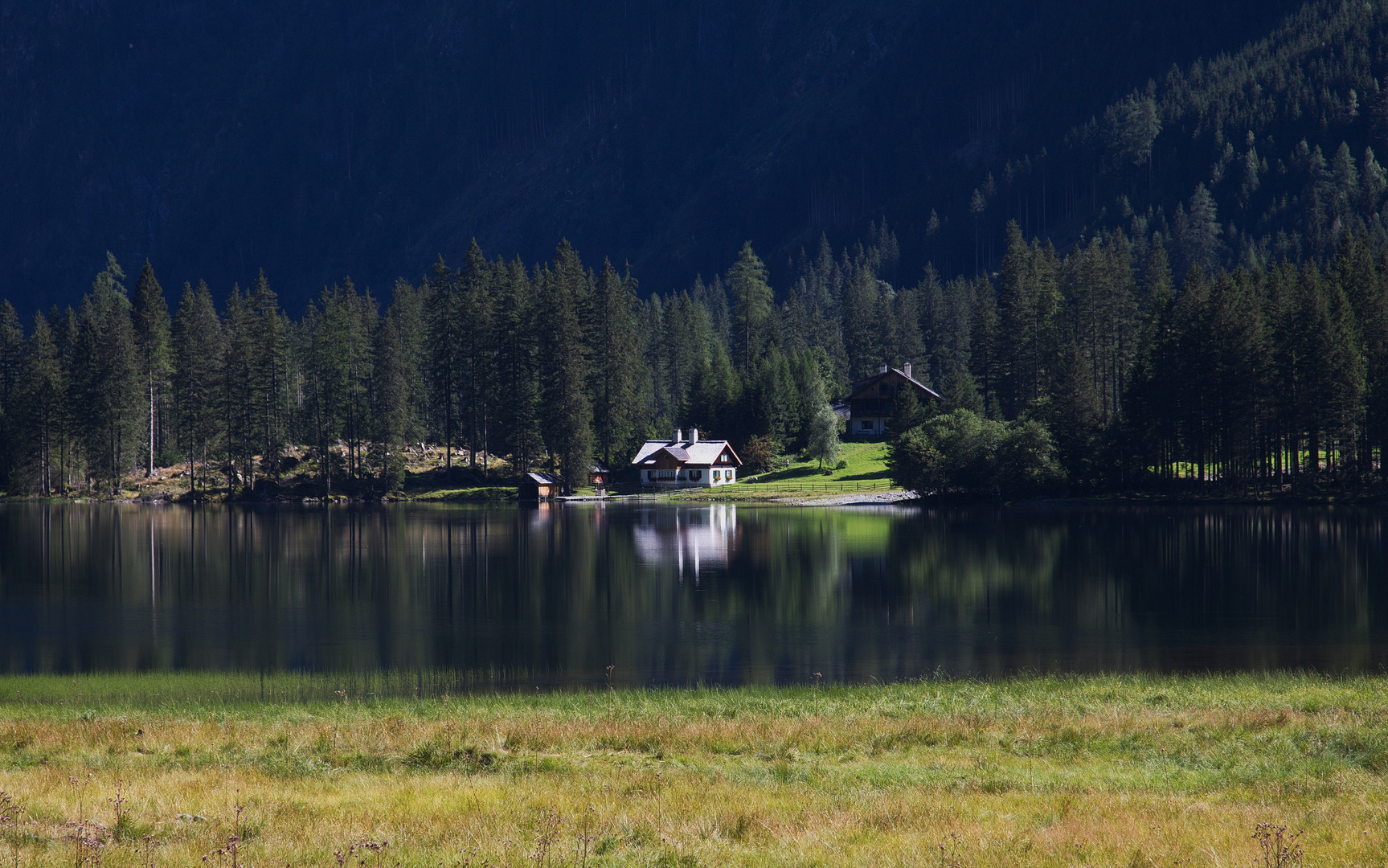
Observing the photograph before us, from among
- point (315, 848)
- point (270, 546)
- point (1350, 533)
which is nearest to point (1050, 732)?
point (315, 848)

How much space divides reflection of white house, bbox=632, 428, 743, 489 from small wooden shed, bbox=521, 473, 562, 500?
1165cm

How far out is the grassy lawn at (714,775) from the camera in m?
11.9

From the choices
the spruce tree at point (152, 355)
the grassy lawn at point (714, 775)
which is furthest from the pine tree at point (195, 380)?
the grassy lawn at point (714, 775)

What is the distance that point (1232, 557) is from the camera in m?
51.9

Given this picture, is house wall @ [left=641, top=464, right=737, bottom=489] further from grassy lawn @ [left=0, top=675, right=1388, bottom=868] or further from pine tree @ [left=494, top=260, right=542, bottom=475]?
grassy lawn @ [left=0, top=675, right=1388, bottom=868]

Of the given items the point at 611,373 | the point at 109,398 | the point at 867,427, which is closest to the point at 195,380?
the point at 109,398

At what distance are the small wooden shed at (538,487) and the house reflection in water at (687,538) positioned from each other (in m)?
15.4

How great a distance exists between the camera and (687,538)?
6875 centimetres

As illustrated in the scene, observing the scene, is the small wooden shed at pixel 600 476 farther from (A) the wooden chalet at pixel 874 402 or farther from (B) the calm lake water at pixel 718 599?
(B) the calm lake water at pixel 718 599

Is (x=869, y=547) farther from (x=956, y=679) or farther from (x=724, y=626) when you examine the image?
(x=956, y=679)

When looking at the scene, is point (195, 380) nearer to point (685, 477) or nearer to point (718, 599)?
point (685, 477)

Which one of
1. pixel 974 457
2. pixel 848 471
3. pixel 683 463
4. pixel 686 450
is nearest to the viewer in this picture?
pixel 974 457

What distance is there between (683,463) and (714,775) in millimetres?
98235

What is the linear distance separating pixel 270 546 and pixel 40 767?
160 feet
